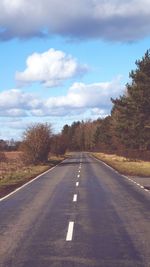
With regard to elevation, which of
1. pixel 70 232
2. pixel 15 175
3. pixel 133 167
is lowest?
pixel 70 232

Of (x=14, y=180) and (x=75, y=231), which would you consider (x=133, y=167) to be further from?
(x=75, y=231)

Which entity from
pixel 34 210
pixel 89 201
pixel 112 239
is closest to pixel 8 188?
pixel 89 201

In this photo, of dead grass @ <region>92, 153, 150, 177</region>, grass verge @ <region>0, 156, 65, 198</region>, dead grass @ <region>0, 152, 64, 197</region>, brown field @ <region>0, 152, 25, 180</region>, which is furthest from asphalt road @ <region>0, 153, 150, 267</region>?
dead grass @ <region>92, 153, 150, 177</region>

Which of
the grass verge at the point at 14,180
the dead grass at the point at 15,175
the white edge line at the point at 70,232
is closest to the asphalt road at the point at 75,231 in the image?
the white edge line at the point at 70,232

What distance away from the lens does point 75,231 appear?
11930 millimetres

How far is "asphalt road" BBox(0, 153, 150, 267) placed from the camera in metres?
8.77

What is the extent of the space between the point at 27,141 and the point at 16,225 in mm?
47443

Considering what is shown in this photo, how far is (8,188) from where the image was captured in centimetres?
2734

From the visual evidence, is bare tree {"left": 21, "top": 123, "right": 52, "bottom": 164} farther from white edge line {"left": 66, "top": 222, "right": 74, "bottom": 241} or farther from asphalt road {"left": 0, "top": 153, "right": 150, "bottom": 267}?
white edge line {"left": 66, "top": 222, "right": 74, "bottom": 241}

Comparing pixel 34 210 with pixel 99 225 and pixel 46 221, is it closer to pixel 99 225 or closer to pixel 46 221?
pixel 46 221

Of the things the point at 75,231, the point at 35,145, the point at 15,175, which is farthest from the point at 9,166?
the point at 75,231

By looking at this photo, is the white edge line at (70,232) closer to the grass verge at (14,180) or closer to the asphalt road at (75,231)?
the asphalt road at (75,231)

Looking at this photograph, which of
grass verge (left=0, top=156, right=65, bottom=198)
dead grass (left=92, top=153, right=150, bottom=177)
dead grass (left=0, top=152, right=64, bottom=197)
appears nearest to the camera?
grass verge (left=0, top=156, right=65, bottom=198)

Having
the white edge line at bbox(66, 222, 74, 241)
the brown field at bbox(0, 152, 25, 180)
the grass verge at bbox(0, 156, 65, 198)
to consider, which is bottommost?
the white edge line at bbox(66, 222, 74, 241)
